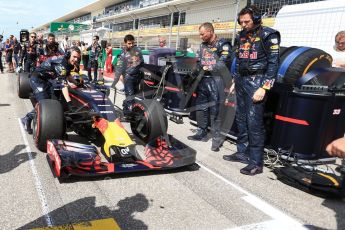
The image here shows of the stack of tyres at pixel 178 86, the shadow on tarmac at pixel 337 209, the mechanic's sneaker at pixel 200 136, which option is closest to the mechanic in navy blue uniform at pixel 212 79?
the mechanic's sneaker at pixel 200 136

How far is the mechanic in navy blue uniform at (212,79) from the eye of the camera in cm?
533

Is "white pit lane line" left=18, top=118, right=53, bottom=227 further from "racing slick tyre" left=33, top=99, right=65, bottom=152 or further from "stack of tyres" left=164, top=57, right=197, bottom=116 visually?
"stack of tyres" left=164, top=57, right=197, bottom=116

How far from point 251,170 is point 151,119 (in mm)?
1495

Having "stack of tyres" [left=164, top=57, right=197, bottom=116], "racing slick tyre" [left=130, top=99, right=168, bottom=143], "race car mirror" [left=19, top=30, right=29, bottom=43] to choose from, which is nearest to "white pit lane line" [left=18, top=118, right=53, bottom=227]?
"racing slick tyre" [left=130, top=99, right=168, bottom=143]

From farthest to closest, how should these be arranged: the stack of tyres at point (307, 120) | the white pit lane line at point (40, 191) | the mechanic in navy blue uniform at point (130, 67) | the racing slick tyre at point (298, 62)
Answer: the mechanic in navy blue uniform at point (130, 67) → the racing slick tyre at point (298, 62) → the stack of tyres at point (307, 120) → the white pit lane line at point (40, 191)

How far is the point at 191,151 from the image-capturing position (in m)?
4.29

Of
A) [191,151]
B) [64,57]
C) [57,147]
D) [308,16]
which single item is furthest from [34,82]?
[308,16]

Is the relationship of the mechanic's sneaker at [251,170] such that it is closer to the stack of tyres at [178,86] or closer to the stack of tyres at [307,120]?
the stack of tyres at [307,120]

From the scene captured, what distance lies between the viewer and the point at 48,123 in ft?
13.6

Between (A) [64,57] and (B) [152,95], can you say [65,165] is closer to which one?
(A) [64,57]

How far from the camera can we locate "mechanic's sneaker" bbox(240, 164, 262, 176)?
4299 millimetres

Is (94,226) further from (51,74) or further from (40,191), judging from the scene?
(51,74)

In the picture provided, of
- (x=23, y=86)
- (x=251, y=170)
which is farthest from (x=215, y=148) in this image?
(x=23, y=86)

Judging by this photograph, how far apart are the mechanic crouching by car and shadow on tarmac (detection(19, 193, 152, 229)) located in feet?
6.77
